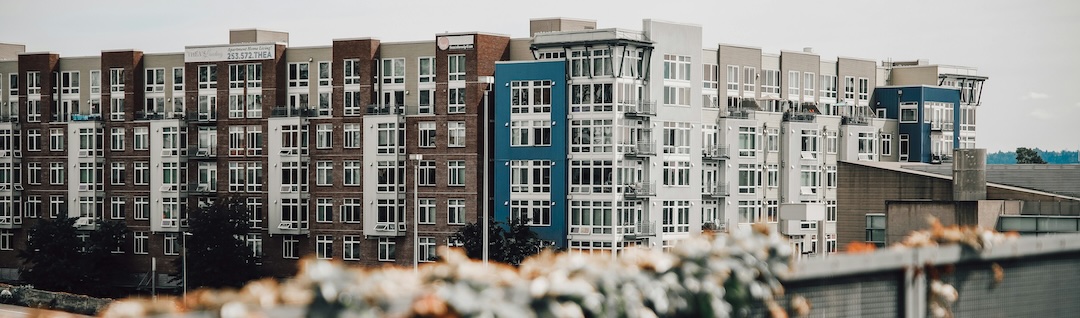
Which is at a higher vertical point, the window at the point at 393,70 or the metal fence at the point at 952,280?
the window at the point at 393,70

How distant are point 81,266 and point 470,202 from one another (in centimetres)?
2504

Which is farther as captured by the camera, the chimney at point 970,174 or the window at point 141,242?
the window at point 141,242

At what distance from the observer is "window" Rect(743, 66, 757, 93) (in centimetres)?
8636

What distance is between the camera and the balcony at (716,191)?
267 feet

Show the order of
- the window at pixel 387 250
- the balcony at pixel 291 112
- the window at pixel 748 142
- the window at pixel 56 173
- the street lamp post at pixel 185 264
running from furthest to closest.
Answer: the window at pixel 56 173
the window at pixel 748 142
the balcony at pixel 291 112
the street lamp post at pixel 185 264
the window at pixel 387 250

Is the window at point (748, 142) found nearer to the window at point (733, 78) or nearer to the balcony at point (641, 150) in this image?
the window at point (733, 78)

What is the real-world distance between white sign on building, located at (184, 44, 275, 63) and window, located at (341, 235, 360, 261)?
1107cm

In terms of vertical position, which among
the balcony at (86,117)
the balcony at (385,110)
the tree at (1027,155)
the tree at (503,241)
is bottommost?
the tree at (503,241)

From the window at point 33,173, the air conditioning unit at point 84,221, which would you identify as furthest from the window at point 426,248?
the window at point 33,173

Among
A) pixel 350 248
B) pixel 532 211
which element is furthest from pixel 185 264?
pixel 532 211

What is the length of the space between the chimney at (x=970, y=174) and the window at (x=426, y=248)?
1115 inches

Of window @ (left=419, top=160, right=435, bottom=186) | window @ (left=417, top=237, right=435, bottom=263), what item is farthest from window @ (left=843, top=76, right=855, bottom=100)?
window @ (left=417, top=237, right=435, bottom=263)

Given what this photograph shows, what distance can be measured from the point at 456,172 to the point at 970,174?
89.6ft

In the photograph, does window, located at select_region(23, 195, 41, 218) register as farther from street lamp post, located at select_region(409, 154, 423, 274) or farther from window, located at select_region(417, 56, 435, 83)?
window, located at select_region(417, 56, 435, 83)
